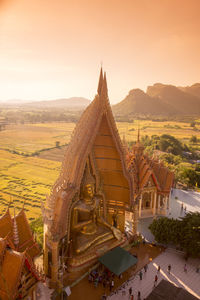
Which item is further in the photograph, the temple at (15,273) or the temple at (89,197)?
the temple at (89,197)

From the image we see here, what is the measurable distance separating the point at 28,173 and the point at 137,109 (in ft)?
377

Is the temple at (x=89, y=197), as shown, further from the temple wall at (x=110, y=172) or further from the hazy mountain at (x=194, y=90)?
the hazy mountain at (x=194, y=90)

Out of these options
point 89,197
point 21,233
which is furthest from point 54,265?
point 89,197

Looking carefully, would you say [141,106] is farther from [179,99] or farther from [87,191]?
[87,191]

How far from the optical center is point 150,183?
74.1 ft

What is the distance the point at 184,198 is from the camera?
29.3 meters

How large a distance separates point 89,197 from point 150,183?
12.2m

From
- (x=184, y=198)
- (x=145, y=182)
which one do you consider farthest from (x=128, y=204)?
(x=184, y=198)

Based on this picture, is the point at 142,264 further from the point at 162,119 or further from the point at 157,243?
the point at 162,119

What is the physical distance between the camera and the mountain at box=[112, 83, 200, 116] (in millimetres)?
142750

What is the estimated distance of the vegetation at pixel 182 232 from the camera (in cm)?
1538

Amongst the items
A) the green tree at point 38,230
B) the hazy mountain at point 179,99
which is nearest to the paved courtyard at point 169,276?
the green tree at point 38,230

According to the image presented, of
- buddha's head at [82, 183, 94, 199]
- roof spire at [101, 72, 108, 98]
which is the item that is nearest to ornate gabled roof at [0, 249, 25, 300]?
buddha's head at [82, 183, 94, 199]

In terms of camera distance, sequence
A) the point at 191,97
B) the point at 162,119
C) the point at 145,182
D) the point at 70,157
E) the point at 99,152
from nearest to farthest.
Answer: the point at 70,157, the point at 99,152, the point at 145,182, the point at 162,119, the point at 191,97
